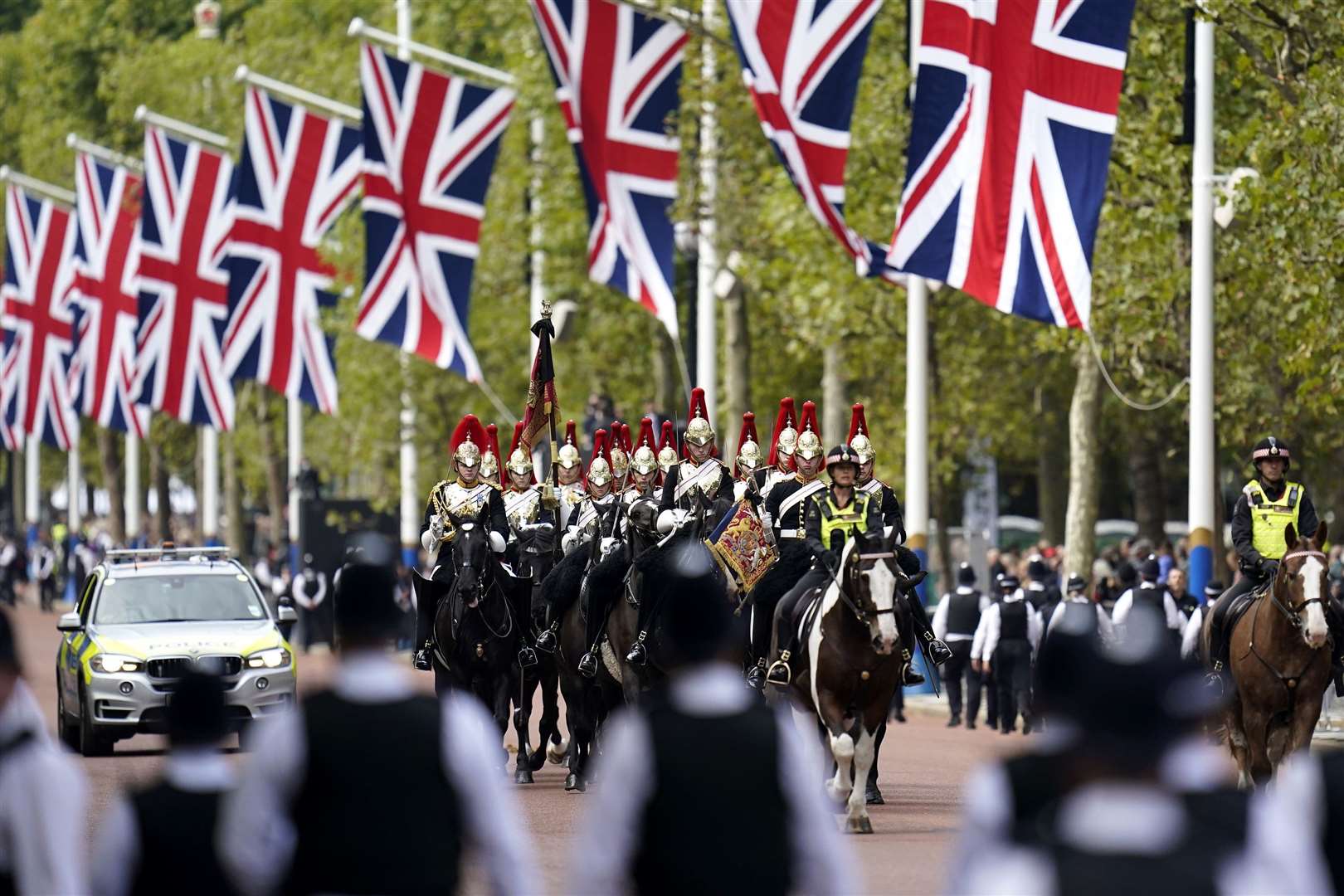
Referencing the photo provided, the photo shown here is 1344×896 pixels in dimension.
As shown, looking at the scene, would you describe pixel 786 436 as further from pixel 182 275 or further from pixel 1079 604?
pixel 182 275

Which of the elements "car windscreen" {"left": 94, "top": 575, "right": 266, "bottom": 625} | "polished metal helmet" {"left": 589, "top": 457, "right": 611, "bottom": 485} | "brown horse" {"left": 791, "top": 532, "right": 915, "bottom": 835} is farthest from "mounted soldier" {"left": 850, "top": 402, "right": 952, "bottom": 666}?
"car windscreen" {"left": 94, "top": 575, "right": 266, "bottom": 625}

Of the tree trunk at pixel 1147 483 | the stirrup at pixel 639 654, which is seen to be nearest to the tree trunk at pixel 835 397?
the tree trunk at pixel 1147 483

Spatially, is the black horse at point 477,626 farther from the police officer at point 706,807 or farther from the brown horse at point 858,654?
the police officer at point 706,807

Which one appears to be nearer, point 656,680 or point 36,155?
point 656,680

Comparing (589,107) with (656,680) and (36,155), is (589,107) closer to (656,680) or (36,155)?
(656,680)

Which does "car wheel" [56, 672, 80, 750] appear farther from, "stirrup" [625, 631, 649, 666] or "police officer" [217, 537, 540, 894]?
"police officer" [217, 537, 540, 894]

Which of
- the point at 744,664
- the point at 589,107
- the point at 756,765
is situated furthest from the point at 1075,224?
the point at 756,765

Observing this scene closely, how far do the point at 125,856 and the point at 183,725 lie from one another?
0.37 meters

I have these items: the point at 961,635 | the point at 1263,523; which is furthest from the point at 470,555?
the point at 961,635

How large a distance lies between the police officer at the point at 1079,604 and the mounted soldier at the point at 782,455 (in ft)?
13.6

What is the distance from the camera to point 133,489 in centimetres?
6881

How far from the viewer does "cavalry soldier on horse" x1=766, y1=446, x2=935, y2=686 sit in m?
17.0

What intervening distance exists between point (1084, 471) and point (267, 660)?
14445 millimetres

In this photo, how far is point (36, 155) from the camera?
75938mm
